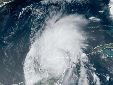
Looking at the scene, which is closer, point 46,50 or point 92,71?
point 92,71

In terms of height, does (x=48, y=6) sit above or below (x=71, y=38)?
above

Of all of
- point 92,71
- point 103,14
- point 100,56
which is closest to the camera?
point 92,71

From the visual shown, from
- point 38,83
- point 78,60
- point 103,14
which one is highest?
point 103,14

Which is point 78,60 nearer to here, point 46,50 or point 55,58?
point 55,58

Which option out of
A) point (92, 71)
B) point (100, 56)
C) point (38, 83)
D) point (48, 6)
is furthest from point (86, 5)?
point (38, 83)

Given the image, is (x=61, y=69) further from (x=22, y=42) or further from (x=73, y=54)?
(x=22, y=42)

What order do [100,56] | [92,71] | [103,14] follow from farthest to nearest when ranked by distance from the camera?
[103,14]
[100,56]
[92,71]

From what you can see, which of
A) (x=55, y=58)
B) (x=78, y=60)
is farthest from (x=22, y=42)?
(x=78, y=60)
